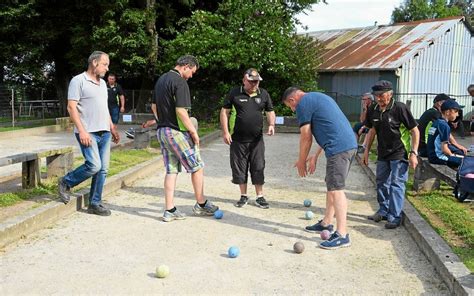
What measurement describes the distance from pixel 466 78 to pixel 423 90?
4.94 metres

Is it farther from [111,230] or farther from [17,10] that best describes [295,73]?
[111,230]

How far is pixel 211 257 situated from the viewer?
4730mm

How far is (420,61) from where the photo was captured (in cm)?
2558

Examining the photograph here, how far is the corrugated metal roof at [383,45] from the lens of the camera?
2489 cm

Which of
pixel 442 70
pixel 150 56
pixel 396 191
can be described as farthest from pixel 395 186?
pixel 442 70

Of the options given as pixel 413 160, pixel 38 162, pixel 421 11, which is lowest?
pixel 38 162

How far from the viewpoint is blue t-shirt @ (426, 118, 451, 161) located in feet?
23.4

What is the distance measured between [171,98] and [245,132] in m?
1.28

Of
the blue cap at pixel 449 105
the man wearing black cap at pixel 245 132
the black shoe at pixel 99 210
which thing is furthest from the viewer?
the blue cap at pixel 449 105

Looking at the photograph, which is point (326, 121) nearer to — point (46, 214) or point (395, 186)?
point (395, 186)

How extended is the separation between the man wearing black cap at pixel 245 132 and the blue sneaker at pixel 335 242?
1.75 metres

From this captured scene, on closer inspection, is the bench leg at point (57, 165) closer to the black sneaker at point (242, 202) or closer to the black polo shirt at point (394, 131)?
the black sneaker at point (242, 202)

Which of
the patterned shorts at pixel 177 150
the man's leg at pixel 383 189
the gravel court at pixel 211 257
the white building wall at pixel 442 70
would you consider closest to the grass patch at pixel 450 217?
the gravel court at pixel 211 257

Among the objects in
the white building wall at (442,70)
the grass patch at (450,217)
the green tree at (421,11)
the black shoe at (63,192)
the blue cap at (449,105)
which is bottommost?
the grass patch at (450,217)
